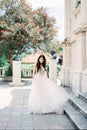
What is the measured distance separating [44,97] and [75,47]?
17.6ft

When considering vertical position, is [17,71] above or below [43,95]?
above

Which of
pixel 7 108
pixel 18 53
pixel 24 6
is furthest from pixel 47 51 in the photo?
pixel 7 108

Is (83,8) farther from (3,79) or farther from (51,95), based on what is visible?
(3,79)

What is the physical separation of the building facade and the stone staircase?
2.60 feet

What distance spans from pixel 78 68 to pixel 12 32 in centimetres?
918

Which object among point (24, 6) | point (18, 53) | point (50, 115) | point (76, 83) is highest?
point (24, 6)

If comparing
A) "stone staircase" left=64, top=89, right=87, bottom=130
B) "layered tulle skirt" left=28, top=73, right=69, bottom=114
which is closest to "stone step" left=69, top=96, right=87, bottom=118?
"stone staircase" left=64, top=89, right=87, bottom=130

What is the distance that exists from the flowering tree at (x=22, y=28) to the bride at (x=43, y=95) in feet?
34.4

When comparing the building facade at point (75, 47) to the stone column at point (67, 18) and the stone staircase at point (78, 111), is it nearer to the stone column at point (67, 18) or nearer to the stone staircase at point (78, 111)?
the stone column at point (67, 18)

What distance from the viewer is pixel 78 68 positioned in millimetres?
11008

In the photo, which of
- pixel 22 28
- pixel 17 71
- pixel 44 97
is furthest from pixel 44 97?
pixel 22 28

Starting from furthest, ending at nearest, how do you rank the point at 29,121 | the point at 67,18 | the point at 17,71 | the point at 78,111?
1. the point at 17,71
2. the point at 67,18
3. the point at 78,111
4. the point at 29,121

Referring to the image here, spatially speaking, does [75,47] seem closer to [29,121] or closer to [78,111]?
[78,111]

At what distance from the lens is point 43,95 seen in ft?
29.1
